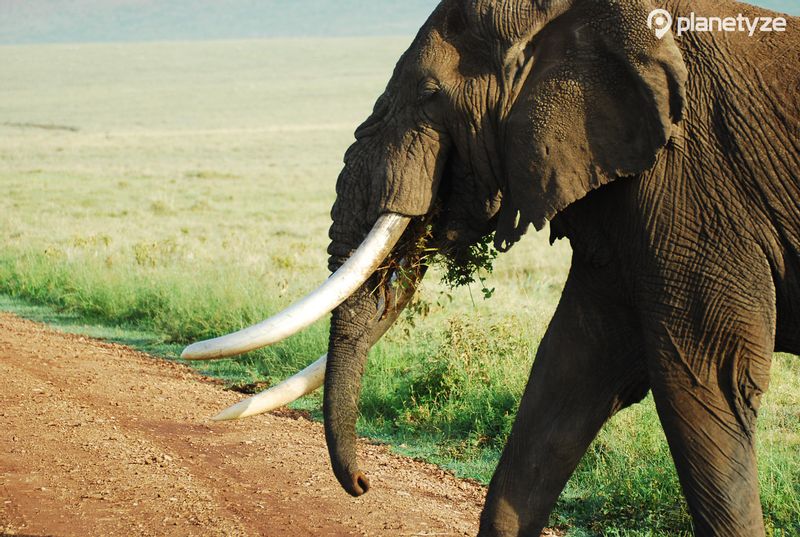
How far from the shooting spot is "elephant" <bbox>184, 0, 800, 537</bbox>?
4.05 meters

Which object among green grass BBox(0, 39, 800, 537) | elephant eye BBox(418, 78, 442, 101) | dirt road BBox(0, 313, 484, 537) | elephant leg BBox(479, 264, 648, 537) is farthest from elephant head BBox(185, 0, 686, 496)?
green grass BBox(0, 39, 800, 537)

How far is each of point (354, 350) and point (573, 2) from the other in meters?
1.64

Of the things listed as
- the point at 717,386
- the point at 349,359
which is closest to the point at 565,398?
the point at 717,386

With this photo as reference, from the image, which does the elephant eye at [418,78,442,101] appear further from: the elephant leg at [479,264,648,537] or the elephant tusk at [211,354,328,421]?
the elephant tusk at [211,354,328,421]

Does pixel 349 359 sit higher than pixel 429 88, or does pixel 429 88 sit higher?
pixel 429 88

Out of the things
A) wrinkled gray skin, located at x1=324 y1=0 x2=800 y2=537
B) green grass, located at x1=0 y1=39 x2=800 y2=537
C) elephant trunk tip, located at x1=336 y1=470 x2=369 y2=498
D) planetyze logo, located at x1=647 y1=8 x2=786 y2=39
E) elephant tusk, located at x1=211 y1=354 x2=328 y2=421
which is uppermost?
planetyze logo, located at x1=647 y1=8 x2=786 y2=39

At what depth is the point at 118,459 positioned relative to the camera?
7.01 m

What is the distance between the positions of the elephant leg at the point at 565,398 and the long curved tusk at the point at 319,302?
833 mm

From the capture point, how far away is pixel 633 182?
417cm

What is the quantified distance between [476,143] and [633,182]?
0.64 meters

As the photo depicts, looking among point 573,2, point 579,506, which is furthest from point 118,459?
point 573,2

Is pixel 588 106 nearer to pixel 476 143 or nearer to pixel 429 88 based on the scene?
pixel 476 143

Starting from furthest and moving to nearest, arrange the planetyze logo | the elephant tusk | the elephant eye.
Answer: the elephant tusk
the elephant eye
the planetyze logo

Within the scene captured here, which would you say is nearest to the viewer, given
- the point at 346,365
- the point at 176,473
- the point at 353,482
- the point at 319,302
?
the point at 319,302
